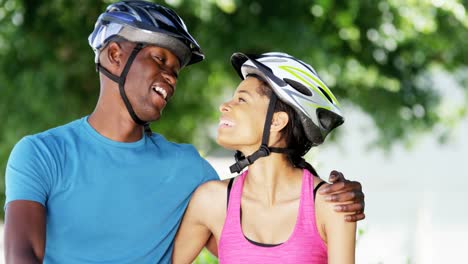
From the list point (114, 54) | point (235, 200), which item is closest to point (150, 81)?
point (114, 54)

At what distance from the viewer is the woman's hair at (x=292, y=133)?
12.3ft

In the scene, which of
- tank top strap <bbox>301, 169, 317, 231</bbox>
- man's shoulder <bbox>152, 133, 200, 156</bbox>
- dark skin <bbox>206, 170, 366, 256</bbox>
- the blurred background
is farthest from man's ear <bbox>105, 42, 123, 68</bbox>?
the blurred background

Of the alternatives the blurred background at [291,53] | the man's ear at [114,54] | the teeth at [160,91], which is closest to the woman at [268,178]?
the teeth at [160,91]

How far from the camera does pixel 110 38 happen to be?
3.89 m

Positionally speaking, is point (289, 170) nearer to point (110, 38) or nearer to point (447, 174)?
point (110, 38)

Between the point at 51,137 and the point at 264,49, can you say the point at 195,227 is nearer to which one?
the point at 51,137

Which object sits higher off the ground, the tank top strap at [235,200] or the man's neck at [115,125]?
the man's neck at [115,125]

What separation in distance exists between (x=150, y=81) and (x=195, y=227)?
63 cm

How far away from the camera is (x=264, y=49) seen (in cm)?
966

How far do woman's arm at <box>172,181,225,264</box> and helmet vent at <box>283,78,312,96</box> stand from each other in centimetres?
52

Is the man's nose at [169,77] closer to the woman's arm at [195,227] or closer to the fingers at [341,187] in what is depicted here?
the woman's arm at [195,227]

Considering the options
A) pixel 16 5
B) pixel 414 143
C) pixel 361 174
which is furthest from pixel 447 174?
pixel 16 5

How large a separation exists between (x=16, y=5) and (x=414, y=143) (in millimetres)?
5629

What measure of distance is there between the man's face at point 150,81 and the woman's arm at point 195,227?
0.37 meters
